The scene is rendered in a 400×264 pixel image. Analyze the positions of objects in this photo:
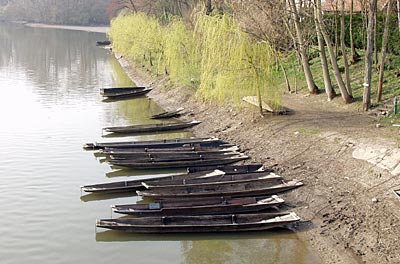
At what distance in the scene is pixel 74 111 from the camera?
27688 millimetres

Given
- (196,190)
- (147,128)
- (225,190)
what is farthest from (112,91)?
(225,190)

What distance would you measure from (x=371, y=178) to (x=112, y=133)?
12666 millimetres

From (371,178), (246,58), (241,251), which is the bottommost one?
(241,251)

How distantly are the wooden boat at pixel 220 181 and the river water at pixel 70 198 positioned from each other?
1160 millimetres

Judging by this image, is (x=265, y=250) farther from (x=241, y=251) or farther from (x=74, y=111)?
(x=74, y=111)

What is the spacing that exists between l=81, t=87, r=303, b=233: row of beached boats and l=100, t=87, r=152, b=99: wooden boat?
12.1 m

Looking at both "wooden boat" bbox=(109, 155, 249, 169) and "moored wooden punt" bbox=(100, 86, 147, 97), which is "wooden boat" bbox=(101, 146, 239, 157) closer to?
"wooden boat" bbox=(109, 155, 249, 169)

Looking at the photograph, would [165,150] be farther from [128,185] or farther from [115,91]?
[115,91]

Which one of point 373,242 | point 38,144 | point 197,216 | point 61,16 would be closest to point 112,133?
point 38,144

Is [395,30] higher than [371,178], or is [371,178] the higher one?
[395,30]

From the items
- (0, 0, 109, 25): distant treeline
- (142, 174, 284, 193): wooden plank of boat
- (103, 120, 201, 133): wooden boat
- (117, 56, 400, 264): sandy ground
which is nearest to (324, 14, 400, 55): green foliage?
(117, 56, 400, 264): sandy ground

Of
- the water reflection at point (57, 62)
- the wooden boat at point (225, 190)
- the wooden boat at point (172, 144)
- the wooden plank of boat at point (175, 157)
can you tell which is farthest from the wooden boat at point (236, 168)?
the water reflection at point (57, 62)

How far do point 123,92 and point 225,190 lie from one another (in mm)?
18702

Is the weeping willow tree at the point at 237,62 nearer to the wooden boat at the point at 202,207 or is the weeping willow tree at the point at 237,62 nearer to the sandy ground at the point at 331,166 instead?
the sandy ground at the point at 331,166
